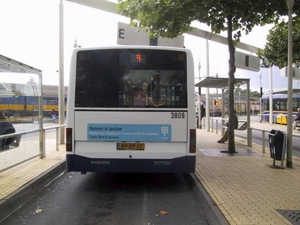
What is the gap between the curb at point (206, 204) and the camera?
473cm

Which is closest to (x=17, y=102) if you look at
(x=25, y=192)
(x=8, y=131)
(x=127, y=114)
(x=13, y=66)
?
(x=8, y=131)

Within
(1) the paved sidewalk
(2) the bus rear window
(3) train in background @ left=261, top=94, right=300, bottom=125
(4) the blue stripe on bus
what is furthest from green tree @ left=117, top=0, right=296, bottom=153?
(3) train in background @ left=261, top=94, right=300, bottom=125

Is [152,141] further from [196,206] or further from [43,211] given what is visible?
[43,211]

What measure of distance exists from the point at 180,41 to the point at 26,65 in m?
8.38

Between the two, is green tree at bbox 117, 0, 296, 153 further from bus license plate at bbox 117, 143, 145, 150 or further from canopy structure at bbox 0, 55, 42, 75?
bus license plate at bbox 117, 143, 145, 150

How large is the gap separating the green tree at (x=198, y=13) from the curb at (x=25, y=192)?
4954 millimetres

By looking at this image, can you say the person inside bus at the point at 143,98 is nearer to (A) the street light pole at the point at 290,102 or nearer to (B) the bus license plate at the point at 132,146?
(B) the bus license plate at the point at 132,146

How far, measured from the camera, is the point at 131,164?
6.74 meters

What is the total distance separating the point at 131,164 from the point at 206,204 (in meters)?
1.80

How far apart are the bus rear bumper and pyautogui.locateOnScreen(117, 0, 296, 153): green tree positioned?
4636 millimetres

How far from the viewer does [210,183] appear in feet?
22.2

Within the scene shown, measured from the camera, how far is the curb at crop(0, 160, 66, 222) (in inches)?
206

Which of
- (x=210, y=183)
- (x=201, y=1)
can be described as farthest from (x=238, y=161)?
(x=201, y=1)

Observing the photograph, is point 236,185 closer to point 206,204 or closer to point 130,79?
point 206,204
